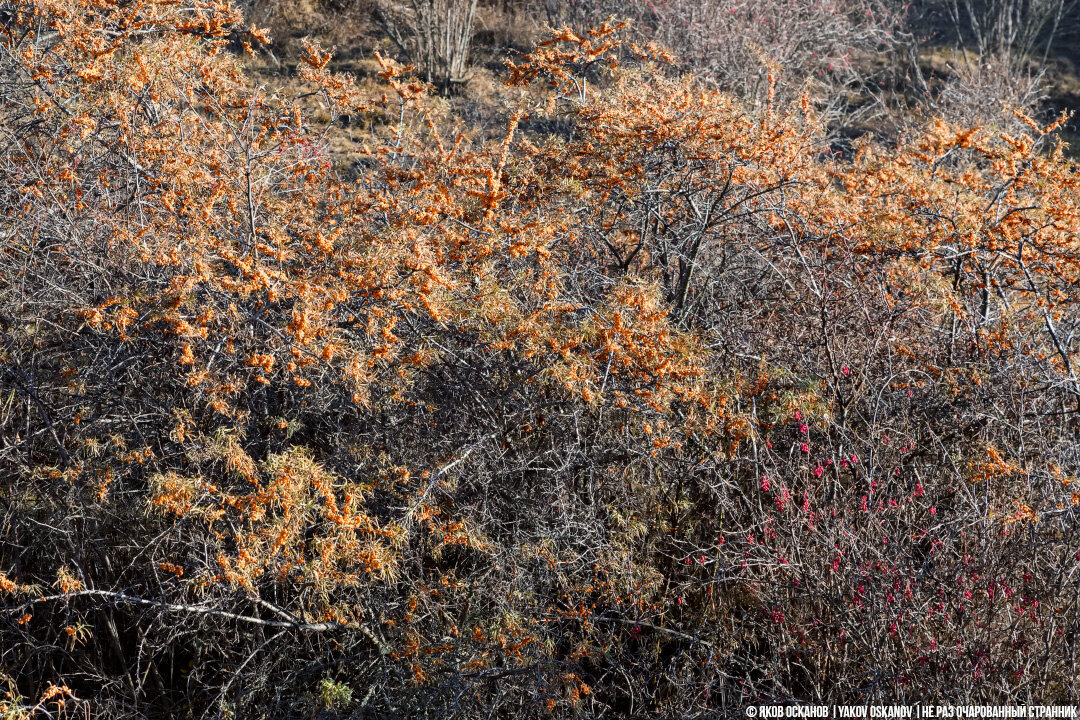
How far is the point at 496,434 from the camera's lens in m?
3.74

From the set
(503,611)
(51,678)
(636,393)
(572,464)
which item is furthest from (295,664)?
(636,393)

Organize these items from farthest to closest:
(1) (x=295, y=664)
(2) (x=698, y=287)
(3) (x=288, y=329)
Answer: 1. (2) (x=698, y=287)
2. (1) (x=295, y=664)
3. (3) (x=288, y=329)

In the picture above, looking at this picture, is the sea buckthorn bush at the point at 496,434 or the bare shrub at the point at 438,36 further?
the bare shrub at the point at 438,36

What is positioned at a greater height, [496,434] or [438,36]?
[438,36]

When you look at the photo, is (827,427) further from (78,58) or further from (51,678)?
(78,58)

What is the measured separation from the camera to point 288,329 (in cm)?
332

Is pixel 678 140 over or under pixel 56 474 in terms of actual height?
over

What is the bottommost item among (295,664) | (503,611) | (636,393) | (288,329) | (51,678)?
(51,678)

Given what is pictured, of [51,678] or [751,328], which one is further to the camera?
[751,328]

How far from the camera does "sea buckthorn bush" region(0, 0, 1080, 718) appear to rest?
3.24 meters

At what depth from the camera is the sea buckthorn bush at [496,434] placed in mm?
3240

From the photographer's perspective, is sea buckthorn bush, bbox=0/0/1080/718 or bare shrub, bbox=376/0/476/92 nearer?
sea buckthorn bush, bbox=0/0/1080/718

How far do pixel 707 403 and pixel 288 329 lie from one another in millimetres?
1851

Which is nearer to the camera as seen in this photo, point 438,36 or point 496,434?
point 496,434
